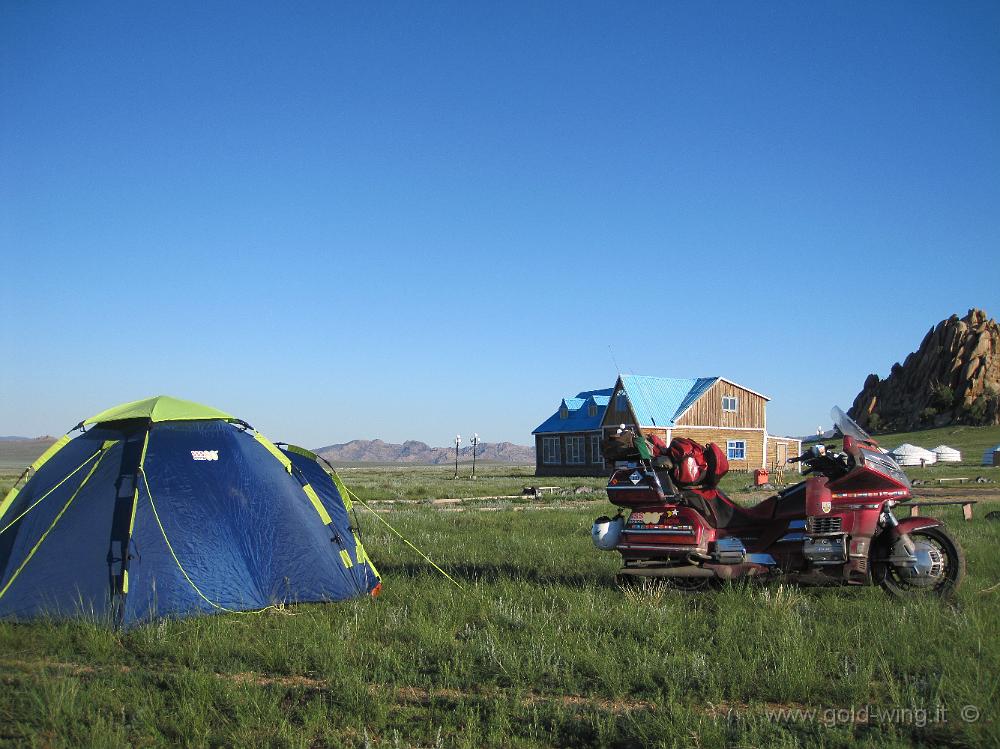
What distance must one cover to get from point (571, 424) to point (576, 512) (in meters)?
37.5

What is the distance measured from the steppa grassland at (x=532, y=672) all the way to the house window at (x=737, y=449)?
147ft

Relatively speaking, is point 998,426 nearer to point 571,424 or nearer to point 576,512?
point 571,424

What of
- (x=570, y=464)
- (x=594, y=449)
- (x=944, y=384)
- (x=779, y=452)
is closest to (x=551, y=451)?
(x=570, y=464)

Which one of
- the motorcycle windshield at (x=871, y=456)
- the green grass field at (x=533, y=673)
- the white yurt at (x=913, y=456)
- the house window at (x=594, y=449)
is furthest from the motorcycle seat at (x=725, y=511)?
the white yurt at (x=913, y=456)

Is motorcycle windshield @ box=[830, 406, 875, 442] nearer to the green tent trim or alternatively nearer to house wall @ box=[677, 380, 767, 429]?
the green tent trim

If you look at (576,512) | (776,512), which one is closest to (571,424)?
(576,512)

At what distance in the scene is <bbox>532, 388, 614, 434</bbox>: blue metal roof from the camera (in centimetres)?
5475

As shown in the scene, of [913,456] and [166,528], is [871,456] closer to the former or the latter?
[166,528]

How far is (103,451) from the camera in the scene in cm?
841

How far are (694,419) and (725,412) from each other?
9.47 feet

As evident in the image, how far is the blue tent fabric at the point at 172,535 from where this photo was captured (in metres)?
7.58

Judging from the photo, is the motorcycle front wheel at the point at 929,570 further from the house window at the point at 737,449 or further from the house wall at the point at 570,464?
the house window at the point at 737,449

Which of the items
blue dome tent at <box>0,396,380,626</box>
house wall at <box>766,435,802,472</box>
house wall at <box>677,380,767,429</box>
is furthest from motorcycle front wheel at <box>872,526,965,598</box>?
house wall at <box>766,435,802,472</box>

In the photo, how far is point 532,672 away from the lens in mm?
5746
